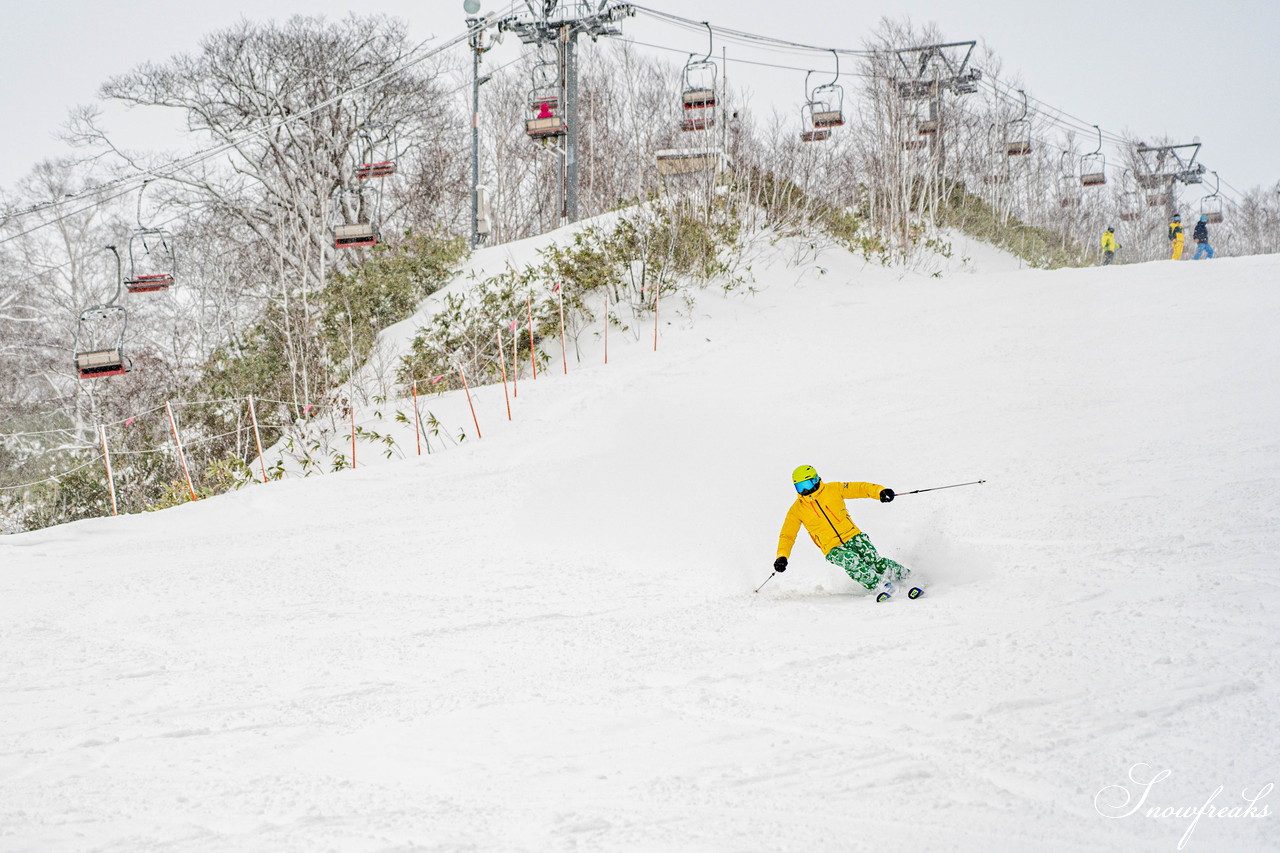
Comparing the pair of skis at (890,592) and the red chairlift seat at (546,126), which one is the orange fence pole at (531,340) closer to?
the red chairlift seat at (546,126)

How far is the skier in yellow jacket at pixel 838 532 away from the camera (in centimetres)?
719

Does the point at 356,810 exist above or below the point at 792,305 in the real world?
below

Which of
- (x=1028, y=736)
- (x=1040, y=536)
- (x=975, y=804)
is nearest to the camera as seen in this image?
(x=975, y=804)

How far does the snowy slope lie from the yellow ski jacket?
1.54 ft

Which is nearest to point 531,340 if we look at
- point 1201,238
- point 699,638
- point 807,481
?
point 807,481

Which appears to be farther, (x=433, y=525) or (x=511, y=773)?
(x=433, y=525)

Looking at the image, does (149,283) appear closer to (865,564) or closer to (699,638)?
(699,638)

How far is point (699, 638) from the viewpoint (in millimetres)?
6348

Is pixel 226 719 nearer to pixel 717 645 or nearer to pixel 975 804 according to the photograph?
pixel 717 645

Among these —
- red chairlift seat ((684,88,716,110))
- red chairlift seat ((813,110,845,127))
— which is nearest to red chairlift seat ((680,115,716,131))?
red chairlift seat ((684,88,716,110))

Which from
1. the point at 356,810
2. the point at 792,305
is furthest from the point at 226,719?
the point at 792,305

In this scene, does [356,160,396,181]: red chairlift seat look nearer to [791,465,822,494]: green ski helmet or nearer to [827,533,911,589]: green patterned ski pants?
[791,465,822,494]: green ski helmet

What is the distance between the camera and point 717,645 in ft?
20.2

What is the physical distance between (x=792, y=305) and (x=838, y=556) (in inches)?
564
